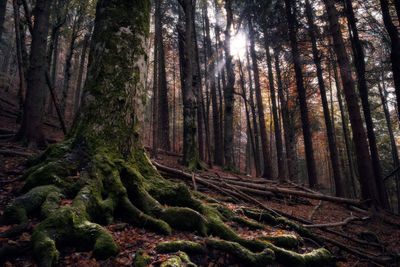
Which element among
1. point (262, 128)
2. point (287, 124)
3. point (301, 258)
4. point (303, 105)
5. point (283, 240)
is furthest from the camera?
point (287, 124)

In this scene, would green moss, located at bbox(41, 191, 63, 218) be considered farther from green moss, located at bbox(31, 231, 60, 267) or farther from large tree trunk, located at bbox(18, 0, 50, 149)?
large tree trunk, located at bbox(18, 0, 50, 149)

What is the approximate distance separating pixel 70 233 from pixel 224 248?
1.93 m

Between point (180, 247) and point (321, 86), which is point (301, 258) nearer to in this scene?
point (180, 247)

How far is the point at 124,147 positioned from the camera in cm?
388

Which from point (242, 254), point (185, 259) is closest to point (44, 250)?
point (185, 259)

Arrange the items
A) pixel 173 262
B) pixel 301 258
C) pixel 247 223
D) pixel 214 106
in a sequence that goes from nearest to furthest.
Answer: pixel 173 262
pixel 301 258
pixel 247 223
pixel 214 106

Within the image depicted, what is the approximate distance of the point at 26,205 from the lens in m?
2.50

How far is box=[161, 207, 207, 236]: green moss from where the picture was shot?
10.7 ft

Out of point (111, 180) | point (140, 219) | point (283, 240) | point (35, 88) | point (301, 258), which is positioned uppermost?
point (35, 88)

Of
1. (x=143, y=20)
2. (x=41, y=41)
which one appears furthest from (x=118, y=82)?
(x=41, y=41)

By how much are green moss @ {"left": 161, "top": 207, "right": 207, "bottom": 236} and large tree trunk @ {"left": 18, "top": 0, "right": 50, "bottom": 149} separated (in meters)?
6.10

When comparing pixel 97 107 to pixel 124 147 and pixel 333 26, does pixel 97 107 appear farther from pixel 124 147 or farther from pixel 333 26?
pixel 333 26

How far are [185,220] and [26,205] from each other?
2.11 metres

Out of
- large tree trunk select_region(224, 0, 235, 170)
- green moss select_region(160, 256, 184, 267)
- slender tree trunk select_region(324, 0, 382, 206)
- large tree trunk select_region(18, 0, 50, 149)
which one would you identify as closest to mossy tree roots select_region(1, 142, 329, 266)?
green moss select_region(160, 256, 184, 267)
